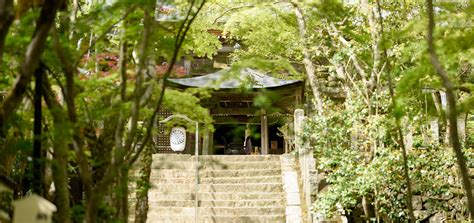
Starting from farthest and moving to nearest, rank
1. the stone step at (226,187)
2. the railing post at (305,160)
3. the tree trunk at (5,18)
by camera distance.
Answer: the stone step at (226,187)
the railing post at (305,160)
the tree trunk at (5,18)

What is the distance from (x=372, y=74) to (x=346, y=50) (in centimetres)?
62

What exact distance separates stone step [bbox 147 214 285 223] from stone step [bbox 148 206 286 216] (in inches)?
6.5

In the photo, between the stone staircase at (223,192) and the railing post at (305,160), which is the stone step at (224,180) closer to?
the stone staircase at (223,192)

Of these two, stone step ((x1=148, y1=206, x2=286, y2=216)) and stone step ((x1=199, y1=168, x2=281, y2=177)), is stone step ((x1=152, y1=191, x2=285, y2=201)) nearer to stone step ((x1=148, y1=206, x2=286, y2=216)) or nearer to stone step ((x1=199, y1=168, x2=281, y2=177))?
stone step ((x1=148, y1=206, x2=286, y2=216))

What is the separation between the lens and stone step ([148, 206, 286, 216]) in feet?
33.6

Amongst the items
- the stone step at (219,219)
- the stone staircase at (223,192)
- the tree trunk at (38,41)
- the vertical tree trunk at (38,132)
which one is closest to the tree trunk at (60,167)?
the vertical tree trunk at (38,132)

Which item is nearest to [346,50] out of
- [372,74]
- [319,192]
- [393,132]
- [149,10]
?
[372,74]

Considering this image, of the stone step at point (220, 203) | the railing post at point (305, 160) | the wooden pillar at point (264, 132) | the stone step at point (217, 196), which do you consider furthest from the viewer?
the wooden pillar at point (264, 132)

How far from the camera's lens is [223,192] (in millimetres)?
10969

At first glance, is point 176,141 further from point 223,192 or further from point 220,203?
point 220,203

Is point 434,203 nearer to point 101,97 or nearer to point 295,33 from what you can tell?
point 295,33

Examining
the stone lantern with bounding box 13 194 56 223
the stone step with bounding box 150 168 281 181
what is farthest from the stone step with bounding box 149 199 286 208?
the stone lantern with bounding box 13 194 56 223

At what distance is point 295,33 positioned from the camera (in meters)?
12.5

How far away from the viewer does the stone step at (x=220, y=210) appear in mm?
10227
